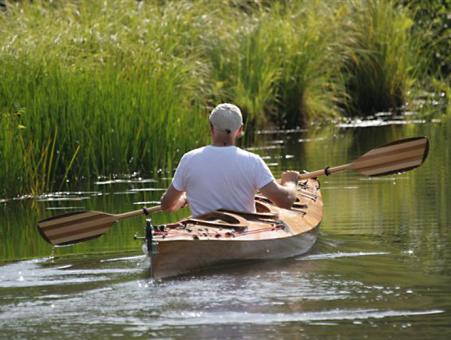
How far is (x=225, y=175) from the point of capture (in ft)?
34.5

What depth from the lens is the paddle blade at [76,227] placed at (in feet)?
37.0

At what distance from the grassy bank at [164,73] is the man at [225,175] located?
4.71m

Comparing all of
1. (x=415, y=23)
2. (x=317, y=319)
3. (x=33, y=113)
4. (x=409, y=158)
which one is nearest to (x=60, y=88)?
(x=33, y=113)

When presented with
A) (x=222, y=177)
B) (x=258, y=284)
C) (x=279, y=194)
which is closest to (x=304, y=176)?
(x=279, y=194)

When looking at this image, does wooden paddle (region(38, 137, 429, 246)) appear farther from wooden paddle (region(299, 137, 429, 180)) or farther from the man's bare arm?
the man's bare arm

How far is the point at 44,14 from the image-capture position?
2223 centimetres

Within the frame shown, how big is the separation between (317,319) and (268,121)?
1475 cm

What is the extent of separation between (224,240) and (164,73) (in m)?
9.15

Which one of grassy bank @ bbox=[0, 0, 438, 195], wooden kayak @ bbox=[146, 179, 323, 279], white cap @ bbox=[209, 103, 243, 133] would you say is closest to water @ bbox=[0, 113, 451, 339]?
wooden kayak @ bbox=[146, 179, 323, 279]

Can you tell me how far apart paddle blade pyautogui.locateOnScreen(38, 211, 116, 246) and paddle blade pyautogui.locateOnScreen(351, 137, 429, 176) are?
85.5 inches

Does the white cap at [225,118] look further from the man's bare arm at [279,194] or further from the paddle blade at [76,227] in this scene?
the paddle blade at [76,227]

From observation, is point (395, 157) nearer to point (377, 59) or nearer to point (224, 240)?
point (224, 240)

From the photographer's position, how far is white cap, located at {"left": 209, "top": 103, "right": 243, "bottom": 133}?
34.0 feet

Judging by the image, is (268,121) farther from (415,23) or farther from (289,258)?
(289,258)
